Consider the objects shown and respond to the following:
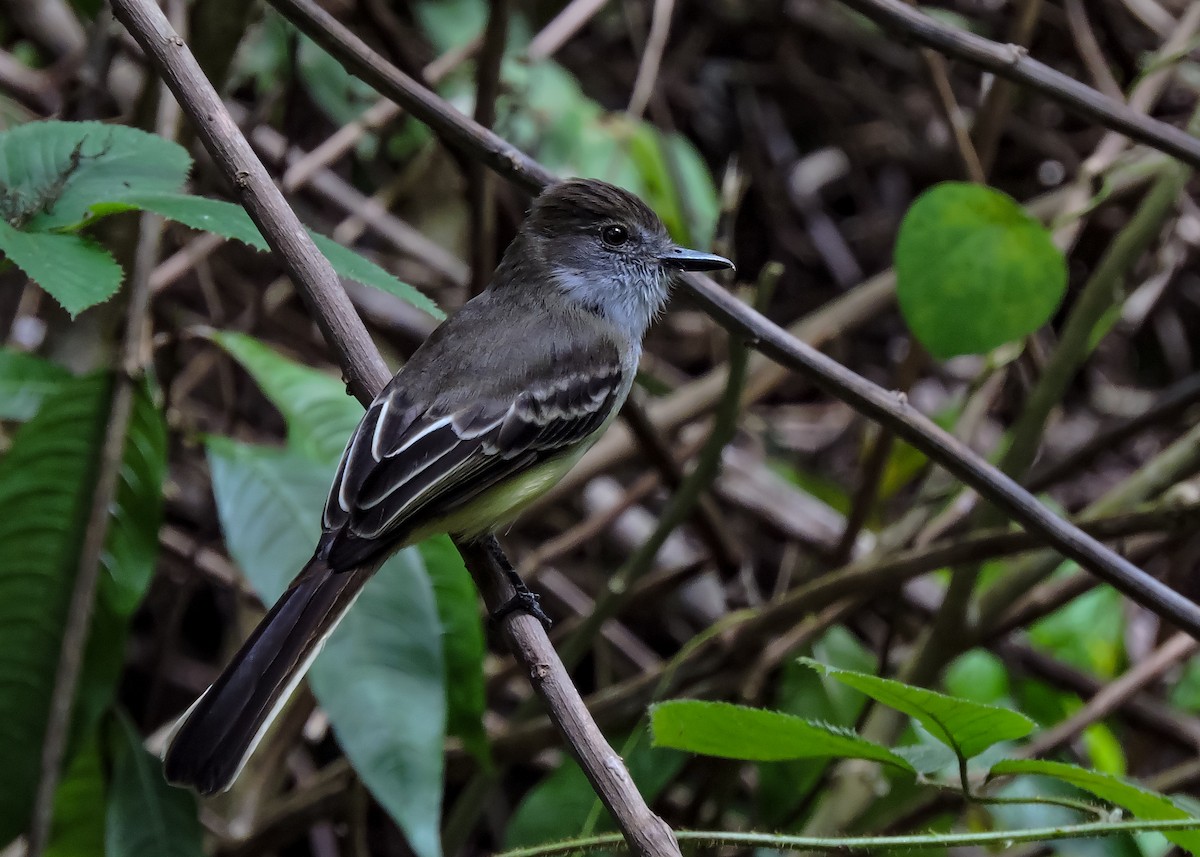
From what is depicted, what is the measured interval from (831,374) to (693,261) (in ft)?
2.80

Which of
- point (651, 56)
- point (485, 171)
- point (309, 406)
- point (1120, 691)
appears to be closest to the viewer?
point (309, 406)

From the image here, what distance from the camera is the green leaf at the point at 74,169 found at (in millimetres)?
1682

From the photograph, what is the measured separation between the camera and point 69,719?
7.41 feet

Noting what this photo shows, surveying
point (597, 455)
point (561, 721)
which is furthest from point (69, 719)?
point (597, 455)

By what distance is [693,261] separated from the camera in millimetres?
2840

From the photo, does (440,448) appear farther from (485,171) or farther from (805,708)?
(805,708)

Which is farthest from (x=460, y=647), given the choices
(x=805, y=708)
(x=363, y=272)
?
(x=805, y=708)

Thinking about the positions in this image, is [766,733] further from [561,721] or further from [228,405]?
[228,405]

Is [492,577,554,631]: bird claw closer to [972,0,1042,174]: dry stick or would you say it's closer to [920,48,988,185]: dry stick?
[920,48,988,185]: dry stick

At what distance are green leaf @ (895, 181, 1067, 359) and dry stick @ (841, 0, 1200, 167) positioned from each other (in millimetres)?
211

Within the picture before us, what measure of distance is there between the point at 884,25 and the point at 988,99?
1.28m

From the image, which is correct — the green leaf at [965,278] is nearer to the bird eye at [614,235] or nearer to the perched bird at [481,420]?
the perched bird at [481,420]

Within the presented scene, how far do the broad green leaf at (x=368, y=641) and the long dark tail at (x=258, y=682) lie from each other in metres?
0.12

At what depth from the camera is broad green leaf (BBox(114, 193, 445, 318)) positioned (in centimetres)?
165
